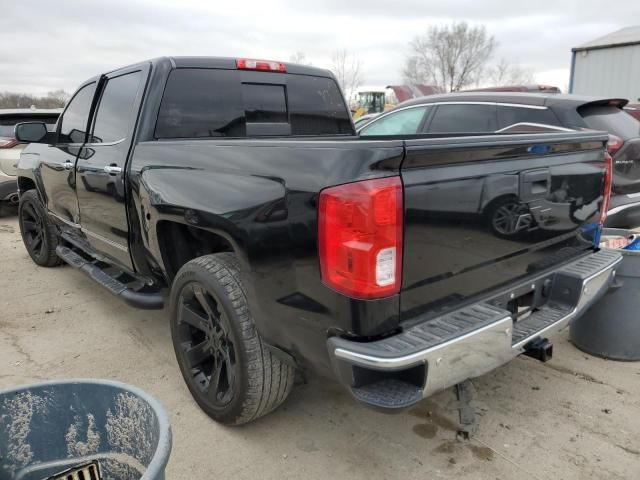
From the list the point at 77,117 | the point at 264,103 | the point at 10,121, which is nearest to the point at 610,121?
the point at 264,103

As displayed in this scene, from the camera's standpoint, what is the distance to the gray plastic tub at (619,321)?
3.21 m

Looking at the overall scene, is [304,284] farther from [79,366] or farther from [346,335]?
[79,366]

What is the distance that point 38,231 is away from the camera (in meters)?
5.64

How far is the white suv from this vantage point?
331 inches

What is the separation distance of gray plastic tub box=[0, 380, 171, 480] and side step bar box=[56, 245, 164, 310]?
1518 mm

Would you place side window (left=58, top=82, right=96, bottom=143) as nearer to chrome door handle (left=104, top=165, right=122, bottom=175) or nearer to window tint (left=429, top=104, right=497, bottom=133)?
chrome door handle (left=104, top=165, right=122, bottom=175)

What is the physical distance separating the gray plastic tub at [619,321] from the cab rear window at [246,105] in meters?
2.37

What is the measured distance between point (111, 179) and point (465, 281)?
2439 mm

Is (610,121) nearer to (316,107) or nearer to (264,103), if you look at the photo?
(316,107)

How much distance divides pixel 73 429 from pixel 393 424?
167cm

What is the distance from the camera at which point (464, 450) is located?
2506 millimetres

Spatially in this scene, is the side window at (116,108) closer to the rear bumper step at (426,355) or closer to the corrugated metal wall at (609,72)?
the rear bumper step at (426,355)

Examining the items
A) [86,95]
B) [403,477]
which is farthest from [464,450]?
[86,95]

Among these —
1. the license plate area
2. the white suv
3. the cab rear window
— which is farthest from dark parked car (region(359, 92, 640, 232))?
the white suv
